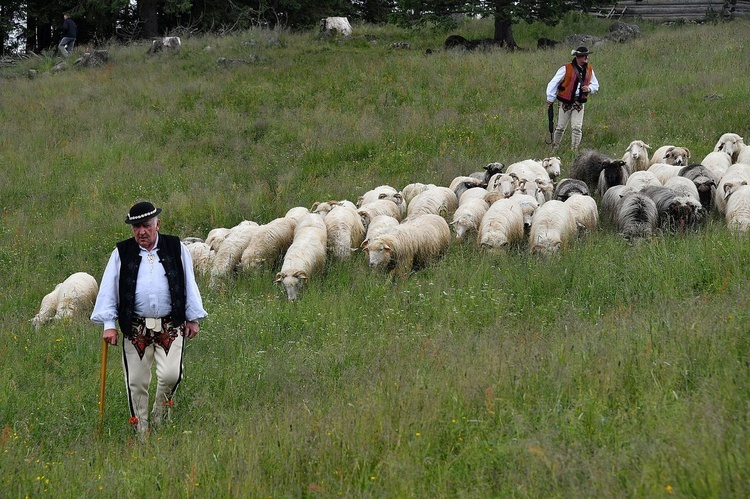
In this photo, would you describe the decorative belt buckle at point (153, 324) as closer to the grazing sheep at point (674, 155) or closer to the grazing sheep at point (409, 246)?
the grazing sheep at point (409, 246)

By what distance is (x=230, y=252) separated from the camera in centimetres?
1262

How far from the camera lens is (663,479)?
14.0ft

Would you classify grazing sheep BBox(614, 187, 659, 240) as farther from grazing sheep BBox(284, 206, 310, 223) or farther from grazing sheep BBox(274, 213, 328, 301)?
grazing sheep BBox(284, 206, 310, 223)

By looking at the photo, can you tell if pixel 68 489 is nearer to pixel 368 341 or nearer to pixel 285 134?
pixel 368 341

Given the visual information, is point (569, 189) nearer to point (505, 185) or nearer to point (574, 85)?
point (505, 185)

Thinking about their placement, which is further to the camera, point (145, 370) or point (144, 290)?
point (145, 370)

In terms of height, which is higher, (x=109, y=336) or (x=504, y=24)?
(x=504, y=24)

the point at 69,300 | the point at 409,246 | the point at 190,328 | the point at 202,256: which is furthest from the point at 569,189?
the point at 190,328

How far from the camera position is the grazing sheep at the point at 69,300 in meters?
11.4

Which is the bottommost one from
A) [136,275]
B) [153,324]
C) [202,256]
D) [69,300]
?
[69,300]

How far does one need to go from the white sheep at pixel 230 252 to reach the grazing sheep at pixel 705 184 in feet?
24.1

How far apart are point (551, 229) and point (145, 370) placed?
6.57m

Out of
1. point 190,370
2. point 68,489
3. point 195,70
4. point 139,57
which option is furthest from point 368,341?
point 139,57

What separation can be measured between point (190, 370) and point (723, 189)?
889 centimetres
